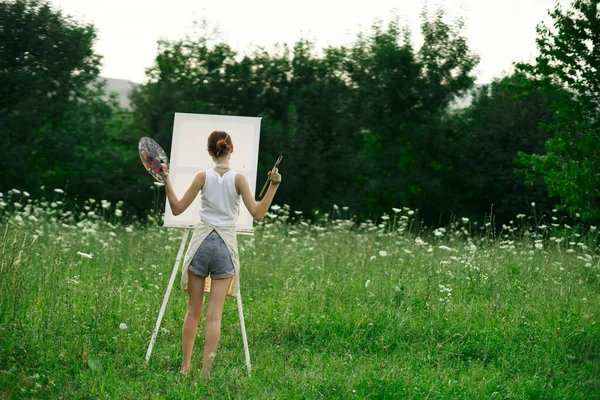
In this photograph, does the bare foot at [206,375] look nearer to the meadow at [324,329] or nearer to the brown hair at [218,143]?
the meadow at [324,329]

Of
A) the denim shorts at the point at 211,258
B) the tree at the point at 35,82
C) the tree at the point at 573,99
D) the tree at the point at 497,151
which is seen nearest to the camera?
the denim shorts at the point at 211,258

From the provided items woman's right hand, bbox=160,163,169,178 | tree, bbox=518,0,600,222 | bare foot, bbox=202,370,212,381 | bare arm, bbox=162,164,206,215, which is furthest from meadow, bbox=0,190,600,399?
tree, bbox=518,0,600,222

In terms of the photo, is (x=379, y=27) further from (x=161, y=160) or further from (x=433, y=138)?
(x=161, y=160)

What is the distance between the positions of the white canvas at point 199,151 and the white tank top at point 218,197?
30.2 inches

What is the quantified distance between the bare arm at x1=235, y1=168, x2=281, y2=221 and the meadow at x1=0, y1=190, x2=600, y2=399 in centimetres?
129

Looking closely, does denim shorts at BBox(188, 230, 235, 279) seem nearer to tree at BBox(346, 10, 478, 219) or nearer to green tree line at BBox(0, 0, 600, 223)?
green tree line at BBox(0, 0, 600, 223)

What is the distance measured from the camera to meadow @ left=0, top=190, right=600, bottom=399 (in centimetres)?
522

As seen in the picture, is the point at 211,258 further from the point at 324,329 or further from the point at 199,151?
the point at 324,329

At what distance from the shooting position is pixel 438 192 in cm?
2072

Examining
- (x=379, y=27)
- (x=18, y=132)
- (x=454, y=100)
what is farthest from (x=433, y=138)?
(x=18, y=132)

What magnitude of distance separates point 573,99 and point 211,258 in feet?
34.0

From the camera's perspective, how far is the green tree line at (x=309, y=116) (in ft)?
56.6

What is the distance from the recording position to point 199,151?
6230 millimetres

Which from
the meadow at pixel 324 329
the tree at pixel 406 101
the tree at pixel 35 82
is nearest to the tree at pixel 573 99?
the meadow at pixel 324 329
